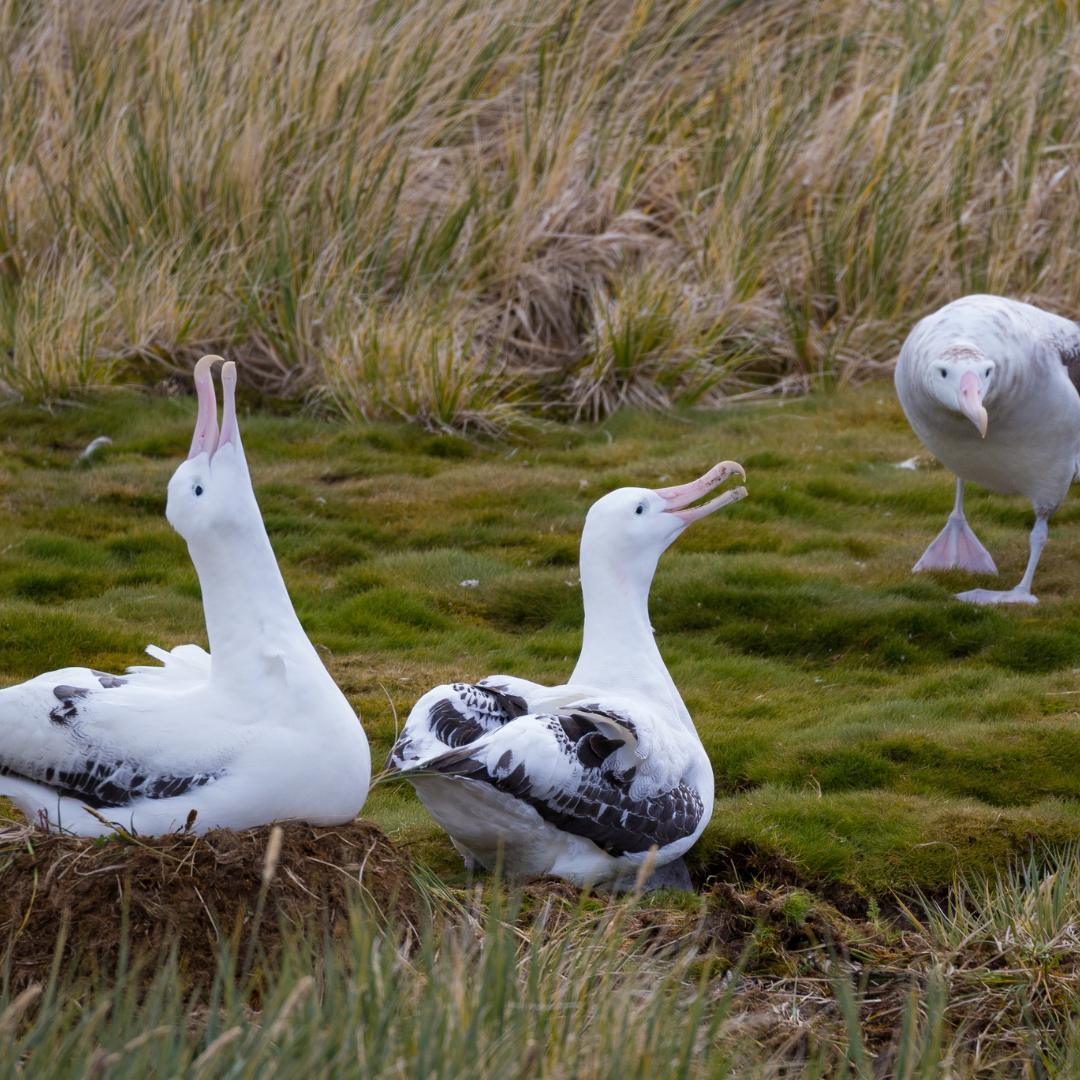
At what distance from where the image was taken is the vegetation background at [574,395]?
3.60 meters

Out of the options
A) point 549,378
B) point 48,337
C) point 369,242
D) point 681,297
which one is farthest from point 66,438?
point 681,297

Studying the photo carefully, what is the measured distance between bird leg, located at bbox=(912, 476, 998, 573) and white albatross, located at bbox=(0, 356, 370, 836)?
4.30 metres

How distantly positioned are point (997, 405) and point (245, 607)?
4.19 metres

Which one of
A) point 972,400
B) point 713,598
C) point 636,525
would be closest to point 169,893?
point 636,525

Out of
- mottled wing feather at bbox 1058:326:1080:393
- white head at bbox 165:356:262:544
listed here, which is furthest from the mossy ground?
white head at bbox 165:356:262:544

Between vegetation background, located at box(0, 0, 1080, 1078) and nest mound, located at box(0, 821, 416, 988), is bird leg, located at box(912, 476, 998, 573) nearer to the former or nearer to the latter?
vegetation background, located at box(0, 0, 1080, 1078)

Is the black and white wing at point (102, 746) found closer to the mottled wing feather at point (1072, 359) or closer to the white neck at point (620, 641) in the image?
the white neck at point (620, 641)

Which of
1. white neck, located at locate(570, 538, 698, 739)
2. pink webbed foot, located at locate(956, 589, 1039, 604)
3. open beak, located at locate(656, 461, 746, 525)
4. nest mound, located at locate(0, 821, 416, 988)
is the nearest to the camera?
nest mound, located at locate(0, 821, 416, 988)

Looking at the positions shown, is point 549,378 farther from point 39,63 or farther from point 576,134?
point 39,63

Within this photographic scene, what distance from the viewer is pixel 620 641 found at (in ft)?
14.3

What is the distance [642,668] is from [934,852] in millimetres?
1119

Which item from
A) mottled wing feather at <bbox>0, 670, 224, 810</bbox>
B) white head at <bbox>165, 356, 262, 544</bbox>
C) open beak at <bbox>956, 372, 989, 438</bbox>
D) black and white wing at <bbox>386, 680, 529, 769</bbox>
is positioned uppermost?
white head at <bbox>165, 356, 262, 544</bbox>

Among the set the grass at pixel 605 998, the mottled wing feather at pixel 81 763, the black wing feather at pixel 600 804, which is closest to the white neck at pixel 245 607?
the mottled wing feather at pixel 81 763

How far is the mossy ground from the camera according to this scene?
475 centimetres
